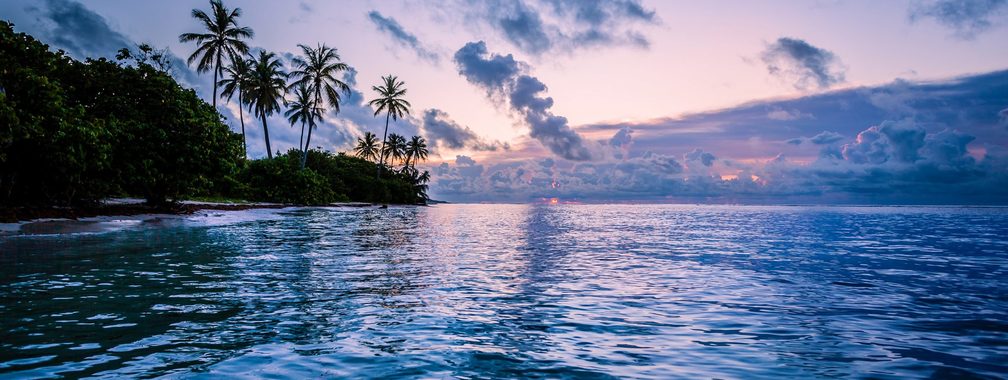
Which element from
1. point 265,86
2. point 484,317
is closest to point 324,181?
point 265,86

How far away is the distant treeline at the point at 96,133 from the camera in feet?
79.8

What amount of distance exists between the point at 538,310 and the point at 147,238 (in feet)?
67.0

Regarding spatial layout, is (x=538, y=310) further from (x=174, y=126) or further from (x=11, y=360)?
(x=174, y=126)

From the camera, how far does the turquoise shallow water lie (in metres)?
6.21

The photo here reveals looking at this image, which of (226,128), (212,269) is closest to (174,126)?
(226,128)

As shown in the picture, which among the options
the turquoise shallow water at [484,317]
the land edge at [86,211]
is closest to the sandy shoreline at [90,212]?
the land edge at [86,211]

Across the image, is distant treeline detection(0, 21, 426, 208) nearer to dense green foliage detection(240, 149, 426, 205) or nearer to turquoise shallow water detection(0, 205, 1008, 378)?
turquoise shallow water detection(0, 205, 1008, 378)

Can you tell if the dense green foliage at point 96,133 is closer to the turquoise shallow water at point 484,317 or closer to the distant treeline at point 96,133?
the distant treeline at point 96,133

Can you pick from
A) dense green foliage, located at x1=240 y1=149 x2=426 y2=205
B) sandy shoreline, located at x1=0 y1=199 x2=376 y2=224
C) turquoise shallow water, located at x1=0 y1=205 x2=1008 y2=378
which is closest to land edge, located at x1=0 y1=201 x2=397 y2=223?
sandy shoreline, located at x1=0 y1=199 x2=376 y2=224

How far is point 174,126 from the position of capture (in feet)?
115

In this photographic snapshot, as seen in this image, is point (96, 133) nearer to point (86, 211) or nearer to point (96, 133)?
point (96, 133)

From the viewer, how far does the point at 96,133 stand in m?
26.5

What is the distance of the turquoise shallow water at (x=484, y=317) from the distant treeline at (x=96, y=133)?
9.07 metres

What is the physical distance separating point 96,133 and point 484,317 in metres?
26.0
